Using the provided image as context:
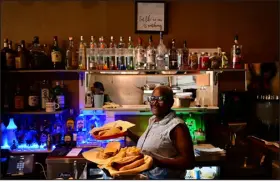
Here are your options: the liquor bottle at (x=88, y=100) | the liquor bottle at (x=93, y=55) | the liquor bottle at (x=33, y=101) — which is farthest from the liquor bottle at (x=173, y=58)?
the liquor bottle at (x=33, y=101)

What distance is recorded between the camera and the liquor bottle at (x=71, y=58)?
3.11 m

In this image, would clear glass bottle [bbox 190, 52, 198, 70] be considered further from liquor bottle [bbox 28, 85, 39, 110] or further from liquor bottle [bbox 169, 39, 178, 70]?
liquor bottle [bbox 28, 85, 39, 110]

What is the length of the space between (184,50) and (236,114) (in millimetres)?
825

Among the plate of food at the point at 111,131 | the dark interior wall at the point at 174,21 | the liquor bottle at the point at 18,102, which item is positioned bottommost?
the plate of food at the point at 111,131

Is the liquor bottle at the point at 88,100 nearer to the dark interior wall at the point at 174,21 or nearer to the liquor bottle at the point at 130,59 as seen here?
the liquor bottle at the point at 130,59

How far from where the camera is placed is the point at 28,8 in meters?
3.27

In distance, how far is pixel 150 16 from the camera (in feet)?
10.7

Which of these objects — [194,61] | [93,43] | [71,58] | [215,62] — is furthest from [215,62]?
[71,58]

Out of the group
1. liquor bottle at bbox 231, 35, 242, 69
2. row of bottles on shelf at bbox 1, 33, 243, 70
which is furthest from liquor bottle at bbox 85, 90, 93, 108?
liquor bottle at bbox 231, 35, 242, 69

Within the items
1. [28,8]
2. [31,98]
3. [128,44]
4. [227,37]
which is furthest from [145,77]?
[28,8]

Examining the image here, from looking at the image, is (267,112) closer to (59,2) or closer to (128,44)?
(128,44)

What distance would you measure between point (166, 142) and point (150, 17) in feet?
5.12

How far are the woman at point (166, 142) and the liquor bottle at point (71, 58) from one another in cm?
116

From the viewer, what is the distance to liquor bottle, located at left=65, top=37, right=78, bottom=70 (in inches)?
122
